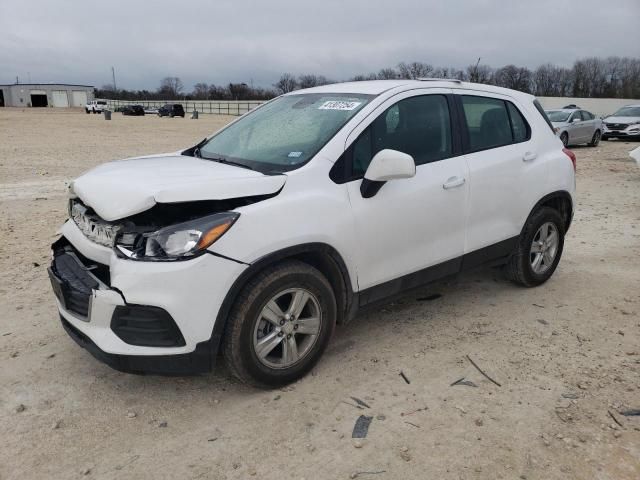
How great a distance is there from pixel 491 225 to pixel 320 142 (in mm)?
1678

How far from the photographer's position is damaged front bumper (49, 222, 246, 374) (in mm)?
2693

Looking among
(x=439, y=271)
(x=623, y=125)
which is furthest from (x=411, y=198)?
(x=623, y=125)

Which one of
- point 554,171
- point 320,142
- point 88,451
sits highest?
point 320,142

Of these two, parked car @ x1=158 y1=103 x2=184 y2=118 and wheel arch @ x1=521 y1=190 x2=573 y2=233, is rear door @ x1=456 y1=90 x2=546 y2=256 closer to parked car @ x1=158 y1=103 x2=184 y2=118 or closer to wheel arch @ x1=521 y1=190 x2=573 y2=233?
wheel arch @ x1=521 y1=190 x2=573 y2=233

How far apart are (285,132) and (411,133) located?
2.93 ft

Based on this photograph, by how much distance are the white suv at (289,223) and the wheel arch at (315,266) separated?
10mm

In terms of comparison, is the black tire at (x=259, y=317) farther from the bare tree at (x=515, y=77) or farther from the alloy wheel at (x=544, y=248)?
the bare tree at (x=515, y=77)

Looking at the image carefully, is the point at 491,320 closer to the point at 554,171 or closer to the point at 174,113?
the point at 554,171

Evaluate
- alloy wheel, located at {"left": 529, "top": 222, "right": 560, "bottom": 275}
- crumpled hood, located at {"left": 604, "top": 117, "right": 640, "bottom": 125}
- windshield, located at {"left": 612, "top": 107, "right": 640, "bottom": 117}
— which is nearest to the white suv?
alloy wheel, located at {"left": 529, "top": 222, "right": 560, "bottom": 275}

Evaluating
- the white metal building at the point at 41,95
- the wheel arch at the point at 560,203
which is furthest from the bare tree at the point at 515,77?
the white metal building at the point at 41,95

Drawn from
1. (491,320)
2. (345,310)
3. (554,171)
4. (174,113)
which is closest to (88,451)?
(345,310)

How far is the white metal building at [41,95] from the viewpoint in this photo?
341 ft

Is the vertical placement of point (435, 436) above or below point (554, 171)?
below

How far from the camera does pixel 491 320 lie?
4266mm
